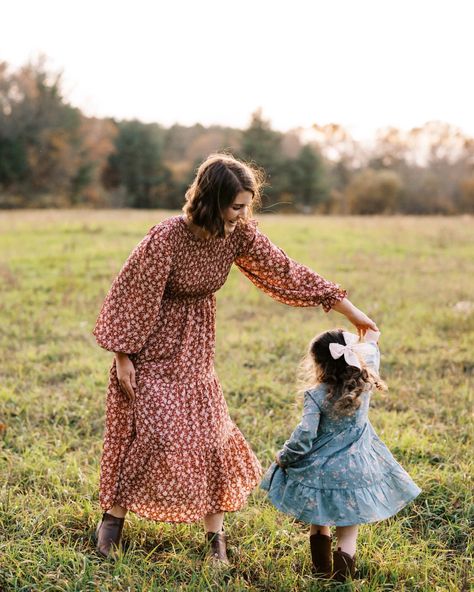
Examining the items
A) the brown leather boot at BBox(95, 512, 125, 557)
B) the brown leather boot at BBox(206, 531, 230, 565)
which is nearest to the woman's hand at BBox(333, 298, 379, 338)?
the brown leather boot at BBox(206, 531, 230, 565)

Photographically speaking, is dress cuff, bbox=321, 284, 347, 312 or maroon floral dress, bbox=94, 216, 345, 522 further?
dress cuff, bbox=321, 284, 347, 312

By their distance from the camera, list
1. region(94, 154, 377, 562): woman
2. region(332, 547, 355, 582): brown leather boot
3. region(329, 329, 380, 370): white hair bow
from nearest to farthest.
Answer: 1. region(329, 329, 380, 370): white hair bow
2. region(332, 547, 355, 582): brown leather boot
3. region(94, 154, 377, 562): woman

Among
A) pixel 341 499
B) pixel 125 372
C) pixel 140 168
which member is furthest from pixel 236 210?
pixel 140 168

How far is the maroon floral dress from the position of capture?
2.88 m

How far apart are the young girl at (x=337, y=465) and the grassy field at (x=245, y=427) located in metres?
0.33

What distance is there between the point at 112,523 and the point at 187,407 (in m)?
0.64

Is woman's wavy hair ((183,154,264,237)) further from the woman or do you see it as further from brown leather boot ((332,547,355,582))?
brown leather boot ((332,547,355,582))

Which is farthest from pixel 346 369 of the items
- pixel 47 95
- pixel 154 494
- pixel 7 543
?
pixel 47 95

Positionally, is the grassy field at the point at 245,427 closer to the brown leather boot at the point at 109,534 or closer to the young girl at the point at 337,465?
the brown leather boot at the point at 109,534

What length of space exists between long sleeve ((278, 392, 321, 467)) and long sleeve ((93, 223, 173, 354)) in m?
0.78

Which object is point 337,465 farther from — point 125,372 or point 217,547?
point 125,372

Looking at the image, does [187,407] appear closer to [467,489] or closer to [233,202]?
[233,202]

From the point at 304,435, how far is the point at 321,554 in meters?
0.57

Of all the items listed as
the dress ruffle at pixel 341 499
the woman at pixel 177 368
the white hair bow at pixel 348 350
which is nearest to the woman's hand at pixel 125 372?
the woman at pixel 177 368
